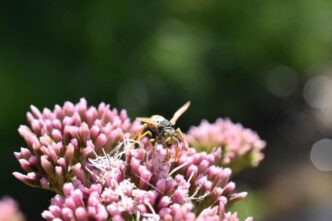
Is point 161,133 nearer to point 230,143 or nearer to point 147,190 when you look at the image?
point 147,190

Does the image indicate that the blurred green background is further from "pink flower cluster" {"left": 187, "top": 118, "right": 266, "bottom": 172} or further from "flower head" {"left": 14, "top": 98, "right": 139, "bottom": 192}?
"flower head" {"left": 14, "top": 98, "right": 139, "bottom": 192}

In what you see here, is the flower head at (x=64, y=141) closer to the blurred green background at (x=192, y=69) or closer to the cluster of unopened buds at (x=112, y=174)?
the cluster of unopened buds at (x=112, y=174)

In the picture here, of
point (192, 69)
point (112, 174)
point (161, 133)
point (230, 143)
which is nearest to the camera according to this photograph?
point (112, 174)

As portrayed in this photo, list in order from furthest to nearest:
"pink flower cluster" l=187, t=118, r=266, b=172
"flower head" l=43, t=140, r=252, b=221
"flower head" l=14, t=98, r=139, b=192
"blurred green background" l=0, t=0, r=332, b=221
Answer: "blurred green background" l=0, t=0, r=332, b=221 → "pink flower cluster" l=187, t=118, r=266, b=172 → "flower head" l=14, t=98, r=139, b=192 → "flower head" l=43, t=140, r=252, b=221

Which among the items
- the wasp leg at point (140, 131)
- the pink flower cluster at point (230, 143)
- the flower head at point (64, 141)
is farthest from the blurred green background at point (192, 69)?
the wasp leg at point (140, 131)

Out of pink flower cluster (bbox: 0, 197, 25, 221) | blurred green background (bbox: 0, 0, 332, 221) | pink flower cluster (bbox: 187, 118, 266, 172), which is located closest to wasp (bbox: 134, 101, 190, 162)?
pink flower cluster (bbox: 187, 118, 266, 172)

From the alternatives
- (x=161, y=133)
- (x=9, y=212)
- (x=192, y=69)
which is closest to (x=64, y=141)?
(x=161, y=133)
